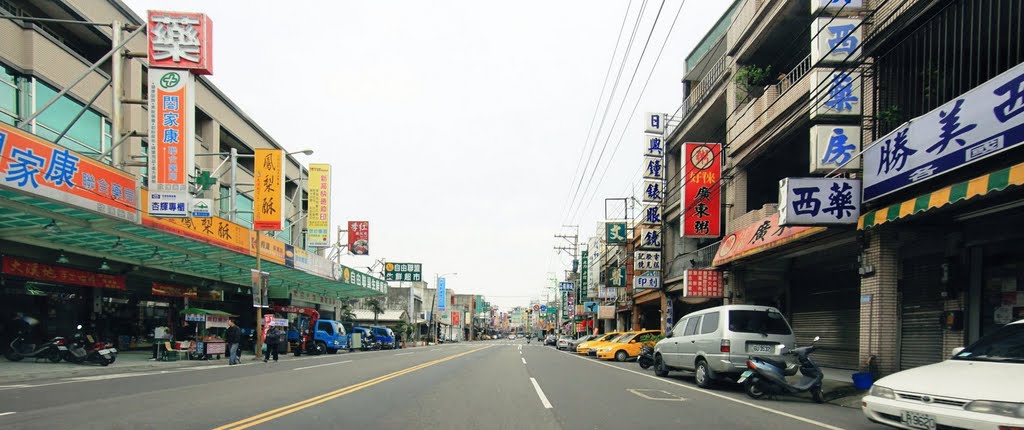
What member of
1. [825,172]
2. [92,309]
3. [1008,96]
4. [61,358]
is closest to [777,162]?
[825,172]

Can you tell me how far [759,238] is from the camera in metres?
18.9

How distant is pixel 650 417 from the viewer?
9.35 m

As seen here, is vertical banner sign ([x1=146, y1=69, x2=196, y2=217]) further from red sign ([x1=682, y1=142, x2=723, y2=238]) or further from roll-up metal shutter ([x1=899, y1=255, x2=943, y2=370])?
roll-up metal shutter ([x1=899, y1=255, x2=943, y2=370])

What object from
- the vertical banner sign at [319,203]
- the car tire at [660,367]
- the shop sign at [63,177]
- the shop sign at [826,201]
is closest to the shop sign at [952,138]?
the shop sign at [826,201]

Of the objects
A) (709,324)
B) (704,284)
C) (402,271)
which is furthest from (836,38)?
(402,271)

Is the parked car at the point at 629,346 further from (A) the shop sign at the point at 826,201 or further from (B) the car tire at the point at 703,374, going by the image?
(A) the shop sign at the point at 826,201

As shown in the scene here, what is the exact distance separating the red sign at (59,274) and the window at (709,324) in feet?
65.1

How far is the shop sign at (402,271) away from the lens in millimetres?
76438

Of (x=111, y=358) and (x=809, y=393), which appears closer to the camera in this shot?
(x=809, y=393)

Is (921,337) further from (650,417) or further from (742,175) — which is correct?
(742,175)

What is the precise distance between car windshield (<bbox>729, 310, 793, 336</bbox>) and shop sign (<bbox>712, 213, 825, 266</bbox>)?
2.33m

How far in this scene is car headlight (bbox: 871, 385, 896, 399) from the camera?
735 cm

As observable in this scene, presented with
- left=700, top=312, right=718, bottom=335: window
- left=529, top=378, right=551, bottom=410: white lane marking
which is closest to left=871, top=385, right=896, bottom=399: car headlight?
left=529, top=378, right=551, bottom=410: white lane marking

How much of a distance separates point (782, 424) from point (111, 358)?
19486 mm
